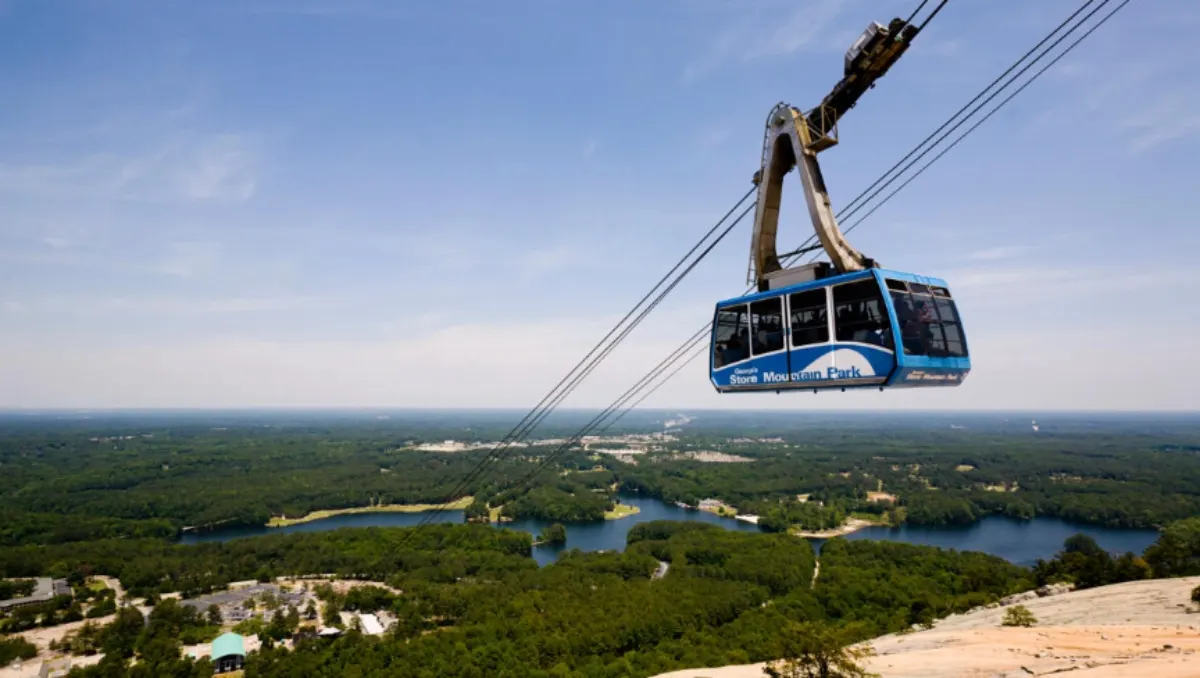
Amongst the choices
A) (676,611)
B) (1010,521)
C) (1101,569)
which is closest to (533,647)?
(676,611)

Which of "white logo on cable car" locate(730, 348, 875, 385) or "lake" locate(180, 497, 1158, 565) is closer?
"white logo on cable car" locate(730, 348, 875, 385)

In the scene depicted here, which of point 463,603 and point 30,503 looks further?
point 30,503

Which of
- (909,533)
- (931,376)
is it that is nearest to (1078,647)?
(931,376)

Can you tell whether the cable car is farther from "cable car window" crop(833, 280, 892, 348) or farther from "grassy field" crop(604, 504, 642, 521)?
"grassy field" crop(604, 504, 642, 521)

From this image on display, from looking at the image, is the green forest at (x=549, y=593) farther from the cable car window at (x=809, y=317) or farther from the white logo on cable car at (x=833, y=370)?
the cable car window at (x=809, y=317)

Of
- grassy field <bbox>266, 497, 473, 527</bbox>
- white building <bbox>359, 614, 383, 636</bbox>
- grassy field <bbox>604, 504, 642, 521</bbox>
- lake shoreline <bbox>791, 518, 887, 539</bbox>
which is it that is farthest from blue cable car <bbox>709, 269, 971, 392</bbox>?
grassy field <bbox>266, 497, 473, 527</bbox>

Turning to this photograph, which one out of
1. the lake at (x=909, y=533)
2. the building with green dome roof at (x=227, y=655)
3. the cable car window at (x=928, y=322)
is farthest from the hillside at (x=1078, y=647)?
the lake at (x=909, y=533)

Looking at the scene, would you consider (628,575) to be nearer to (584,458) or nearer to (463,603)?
(463,603)
